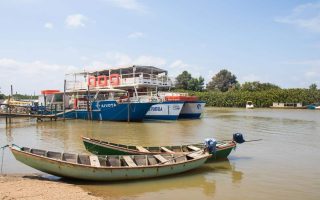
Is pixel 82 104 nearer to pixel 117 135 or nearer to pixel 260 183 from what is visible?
pixel 117 135

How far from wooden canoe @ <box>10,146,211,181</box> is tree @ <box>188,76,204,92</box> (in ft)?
229

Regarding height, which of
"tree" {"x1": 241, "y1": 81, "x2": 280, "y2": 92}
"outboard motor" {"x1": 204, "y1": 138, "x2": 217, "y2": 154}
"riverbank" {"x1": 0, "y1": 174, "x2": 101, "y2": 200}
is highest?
"tree" {"x1": 241, "y1": 81, "x2": 280, "y2": 92}

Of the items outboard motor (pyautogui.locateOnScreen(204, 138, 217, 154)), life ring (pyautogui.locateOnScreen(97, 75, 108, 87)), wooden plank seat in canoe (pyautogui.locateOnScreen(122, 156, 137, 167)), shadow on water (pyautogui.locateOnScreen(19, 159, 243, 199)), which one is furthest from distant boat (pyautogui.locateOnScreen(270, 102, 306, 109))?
wooden plank seat in canoe (pyautogui.locateOnScreen(122, 156, 137, 167))

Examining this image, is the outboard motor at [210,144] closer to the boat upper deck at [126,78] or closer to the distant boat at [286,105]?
the boat upper deck at [126,78]

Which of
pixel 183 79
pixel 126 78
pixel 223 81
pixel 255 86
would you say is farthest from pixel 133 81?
pixel 223 81

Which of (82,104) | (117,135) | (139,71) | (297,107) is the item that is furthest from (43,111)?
(297,107)

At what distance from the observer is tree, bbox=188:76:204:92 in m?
81.4

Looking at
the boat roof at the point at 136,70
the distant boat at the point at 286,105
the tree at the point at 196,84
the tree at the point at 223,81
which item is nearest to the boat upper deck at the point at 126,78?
the boat roof at the point at 136,70

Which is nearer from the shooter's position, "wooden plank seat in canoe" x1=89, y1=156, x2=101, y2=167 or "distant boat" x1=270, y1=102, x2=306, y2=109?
"wooden plank seat in canoe" x1=89, y1=156, x2=101, y2=167

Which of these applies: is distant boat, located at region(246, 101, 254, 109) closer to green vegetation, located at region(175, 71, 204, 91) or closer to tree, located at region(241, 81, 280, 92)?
tree, located at region(241, 81, 280, 92)

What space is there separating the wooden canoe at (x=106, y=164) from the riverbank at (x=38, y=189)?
43 centimetres

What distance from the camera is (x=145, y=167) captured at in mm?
10141

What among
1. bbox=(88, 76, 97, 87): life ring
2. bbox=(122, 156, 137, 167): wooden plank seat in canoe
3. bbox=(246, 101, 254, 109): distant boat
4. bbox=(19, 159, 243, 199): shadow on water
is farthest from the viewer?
bbox=(246, 101, 254, 109): distant boat

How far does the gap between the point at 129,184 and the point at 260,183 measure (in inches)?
161
